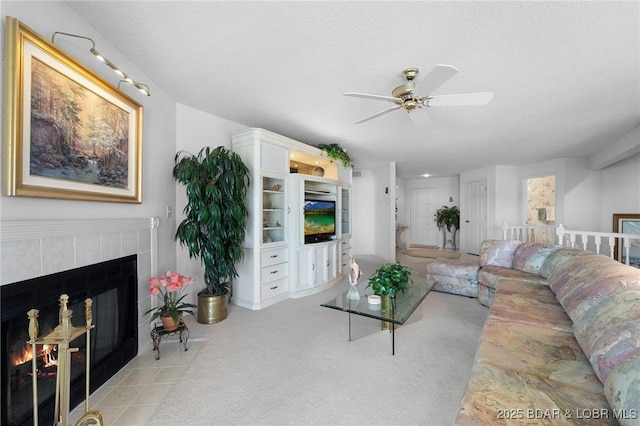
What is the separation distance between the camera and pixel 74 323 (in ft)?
5.04

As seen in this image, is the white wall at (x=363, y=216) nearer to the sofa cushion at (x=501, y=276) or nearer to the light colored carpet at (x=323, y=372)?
the sofa cushion at (x=501, y=276)

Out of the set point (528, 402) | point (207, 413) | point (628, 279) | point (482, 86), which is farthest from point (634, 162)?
point (207, 413)

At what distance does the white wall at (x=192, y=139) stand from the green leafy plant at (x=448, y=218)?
6875 mm

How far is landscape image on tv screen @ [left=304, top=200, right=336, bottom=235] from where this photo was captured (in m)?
3.63

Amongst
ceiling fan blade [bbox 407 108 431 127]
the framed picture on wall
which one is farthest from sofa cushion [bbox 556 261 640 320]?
the framed picture on wall

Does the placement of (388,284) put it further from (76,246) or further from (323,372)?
(76,246)

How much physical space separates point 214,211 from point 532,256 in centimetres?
364

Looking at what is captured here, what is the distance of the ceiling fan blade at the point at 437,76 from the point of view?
4.83 ft

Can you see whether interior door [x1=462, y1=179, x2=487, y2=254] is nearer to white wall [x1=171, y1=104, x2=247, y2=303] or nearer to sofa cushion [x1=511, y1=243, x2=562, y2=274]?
sofa cushion [x1=511, y1=243, x2=562, y2=274]

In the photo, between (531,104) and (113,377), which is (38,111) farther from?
(531,104)

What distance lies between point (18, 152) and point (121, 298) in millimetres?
1220

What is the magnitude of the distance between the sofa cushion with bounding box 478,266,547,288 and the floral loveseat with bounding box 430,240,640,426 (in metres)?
0.56

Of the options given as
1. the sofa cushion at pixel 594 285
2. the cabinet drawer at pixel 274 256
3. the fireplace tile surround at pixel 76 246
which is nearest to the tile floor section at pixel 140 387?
the fireplace tile surround at pixel 76 246

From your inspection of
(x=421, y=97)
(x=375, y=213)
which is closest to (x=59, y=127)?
(x=421, y=97)
